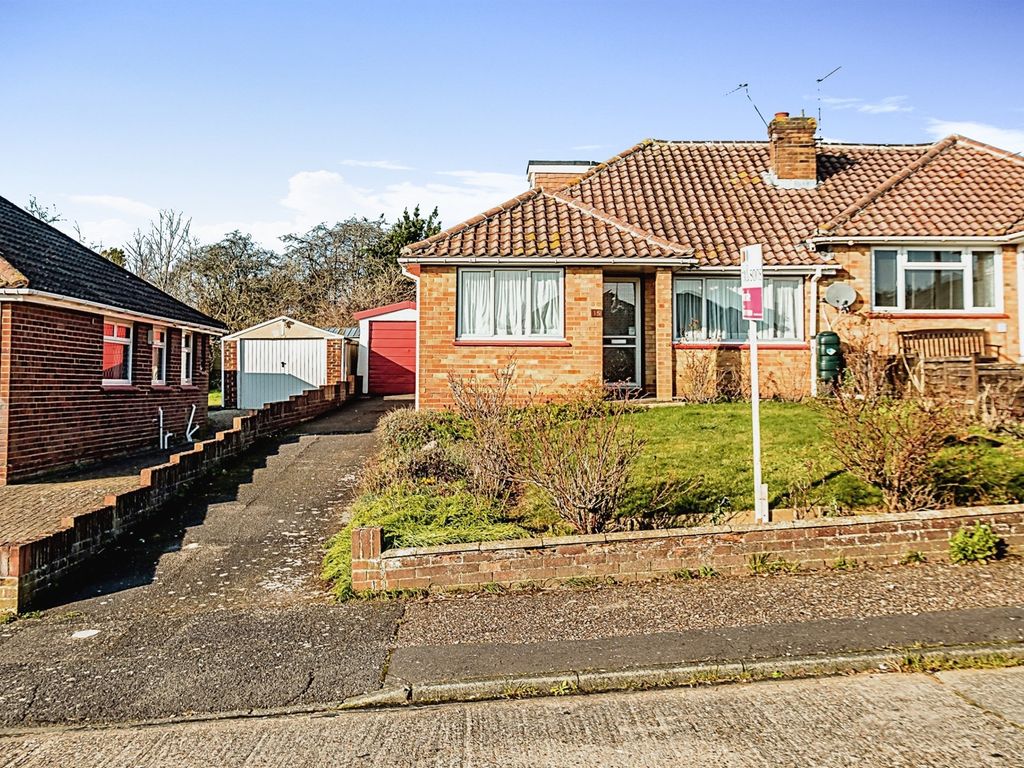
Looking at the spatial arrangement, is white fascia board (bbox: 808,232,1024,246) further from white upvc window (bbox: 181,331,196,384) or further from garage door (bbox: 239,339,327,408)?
garage door (bbox: 239,339,327,408)

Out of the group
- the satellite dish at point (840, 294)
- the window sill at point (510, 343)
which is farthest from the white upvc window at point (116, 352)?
the satellite dish at point (840, 294)

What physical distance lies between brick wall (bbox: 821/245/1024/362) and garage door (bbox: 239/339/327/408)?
50.3ft

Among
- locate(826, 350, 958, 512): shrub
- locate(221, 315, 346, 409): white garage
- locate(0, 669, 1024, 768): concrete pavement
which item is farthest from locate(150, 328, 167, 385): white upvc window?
locate(826, 350, 958, 512): shrub

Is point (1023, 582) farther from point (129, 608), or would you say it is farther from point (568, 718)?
point (129, 608)

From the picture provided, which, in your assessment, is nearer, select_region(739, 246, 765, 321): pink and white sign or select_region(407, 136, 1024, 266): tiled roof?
select_region(739, 246, 765, 321): pink and white sign

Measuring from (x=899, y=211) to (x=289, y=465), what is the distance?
40.6ft

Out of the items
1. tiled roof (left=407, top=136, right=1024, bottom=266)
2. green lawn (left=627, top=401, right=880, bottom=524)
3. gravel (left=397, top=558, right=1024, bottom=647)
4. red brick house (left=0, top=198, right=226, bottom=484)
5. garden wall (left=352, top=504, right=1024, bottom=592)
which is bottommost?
gravel (left=397, top=558, right=1024, bottom=647)

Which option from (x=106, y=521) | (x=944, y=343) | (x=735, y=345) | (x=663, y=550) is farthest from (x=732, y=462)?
(x=106, y=521)

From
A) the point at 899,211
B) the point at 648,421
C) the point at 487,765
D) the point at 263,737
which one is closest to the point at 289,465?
the point at 648,421

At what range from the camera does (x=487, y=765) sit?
391 cm

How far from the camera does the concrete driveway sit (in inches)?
195

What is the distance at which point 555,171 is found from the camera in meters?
18.3

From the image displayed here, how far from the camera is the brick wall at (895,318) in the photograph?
1393 cm

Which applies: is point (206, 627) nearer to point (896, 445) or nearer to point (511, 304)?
point (896, 445)
